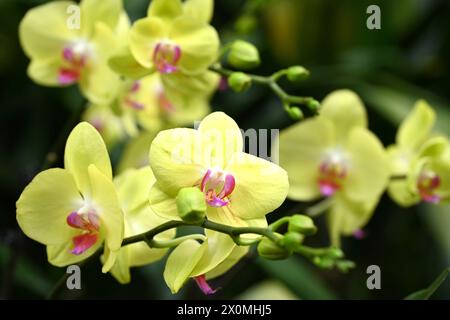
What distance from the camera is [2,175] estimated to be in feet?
3.85

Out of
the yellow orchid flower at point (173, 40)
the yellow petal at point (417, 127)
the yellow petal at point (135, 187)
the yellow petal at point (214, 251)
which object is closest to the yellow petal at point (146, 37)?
the yellow orchid flower at point (173, 40)

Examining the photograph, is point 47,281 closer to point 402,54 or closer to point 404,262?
point 404,262

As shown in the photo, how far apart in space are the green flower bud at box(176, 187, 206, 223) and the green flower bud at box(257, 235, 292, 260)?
0.22 ft

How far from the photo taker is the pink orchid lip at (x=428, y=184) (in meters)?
0.78

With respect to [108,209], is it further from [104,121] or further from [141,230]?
[104,121]

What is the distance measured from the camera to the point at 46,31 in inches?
32.1

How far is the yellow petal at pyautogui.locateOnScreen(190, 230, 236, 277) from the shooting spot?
0.55 meters

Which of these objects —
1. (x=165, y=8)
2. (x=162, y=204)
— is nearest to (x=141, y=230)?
(x=162, y=204)

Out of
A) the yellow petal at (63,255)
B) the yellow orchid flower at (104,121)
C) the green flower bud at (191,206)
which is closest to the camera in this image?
the green flower bud at (191,206)

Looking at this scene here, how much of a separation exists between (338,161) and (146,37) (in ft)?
0.99

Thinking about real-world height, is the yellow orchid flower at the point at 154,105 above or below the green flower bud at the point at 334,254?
above

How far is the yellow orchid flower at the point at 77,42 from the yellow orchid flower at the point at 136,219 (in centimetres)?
14

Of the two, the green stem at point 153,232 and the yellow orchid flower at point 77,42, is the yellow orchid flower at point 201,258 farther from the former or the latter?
the yellow orchid flower at point 77,42

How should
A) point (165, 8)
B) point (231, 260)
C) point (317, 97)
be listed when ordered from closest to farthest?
1. point (231, 260)
2. point (165, 8)
3. point (317, 97)
